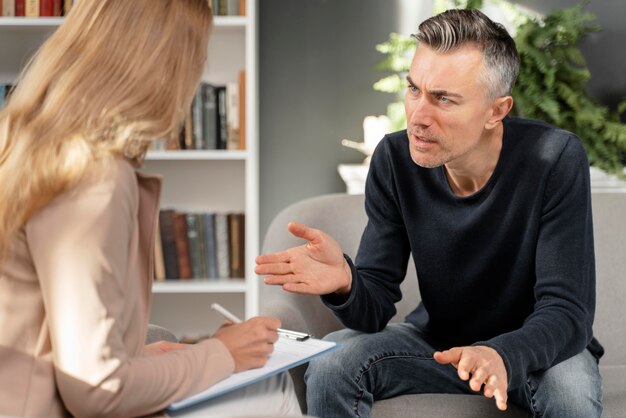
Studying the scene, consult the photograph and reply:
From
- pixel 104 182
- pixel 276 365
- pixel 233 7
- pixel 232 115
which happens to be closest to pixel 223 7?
pixel 233 7

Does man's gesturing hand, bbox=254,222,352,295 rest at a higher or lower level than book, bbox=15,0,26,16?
lower

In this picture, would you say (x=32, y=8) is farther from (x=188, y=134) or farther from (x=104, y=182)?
(x=104, y=182)

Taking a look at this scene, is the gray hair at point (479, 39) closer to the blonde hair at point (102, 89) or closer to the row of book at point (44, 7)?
the blonde hair at point (102, 89)

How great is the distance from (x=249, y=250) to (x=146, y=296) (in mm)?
2157

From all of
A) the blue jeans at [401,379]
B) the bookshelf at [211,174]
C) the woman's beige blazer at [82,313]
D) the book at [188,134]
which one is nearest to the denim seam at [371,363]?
the blue jeans at [401,379]

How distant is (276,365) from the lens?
135 centimetres

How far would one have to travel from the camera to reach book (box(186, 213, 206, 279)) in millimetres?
3443

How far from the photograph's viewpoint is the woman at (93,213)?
3.55 ft

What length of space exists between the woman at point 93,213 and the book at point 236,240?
7.11ft

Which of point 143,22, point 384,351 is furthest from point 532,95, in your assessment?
point 143,22

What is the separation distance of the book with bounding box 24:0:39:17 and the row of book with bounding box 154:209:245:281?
0.84 metres

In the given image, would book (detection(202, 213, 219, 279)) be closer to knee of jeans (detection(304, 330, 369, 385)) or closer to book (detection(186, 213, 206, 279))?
book (detection(186, 213, 206, 279))

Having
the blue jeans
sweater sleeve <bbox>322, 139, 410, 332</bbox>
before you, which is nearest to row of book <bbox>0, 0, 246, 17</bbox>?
sweater sleeve <bbox>322, 139, 410, 332</bbox>

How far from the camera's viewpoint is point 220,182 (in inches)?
143
